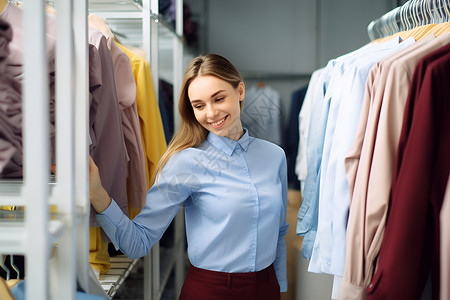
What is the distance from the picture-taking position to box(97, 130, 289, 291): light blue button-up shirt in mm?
782

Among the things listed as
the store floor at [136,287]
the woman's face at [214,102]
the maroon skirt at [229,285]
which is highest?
the woman's face at [214,102]

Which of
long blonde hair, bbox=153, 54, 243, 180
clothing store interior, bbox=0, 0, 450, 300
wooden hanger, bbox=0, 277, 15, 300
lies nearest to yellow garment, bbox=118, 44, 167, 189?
clothing store interior, bbox=0, 0, 450, 300

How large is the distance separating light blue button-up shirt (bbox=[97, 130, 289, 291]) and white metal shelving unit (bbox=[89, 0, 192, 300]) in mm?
209

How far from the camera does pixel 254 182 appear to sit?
80cm

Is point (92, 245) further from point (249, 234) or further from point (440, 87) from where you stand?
point (440, 87)

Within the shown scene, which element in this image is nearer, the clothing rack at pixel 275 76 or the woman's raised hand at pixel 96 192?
the woman's raised hand at pixel 96 192

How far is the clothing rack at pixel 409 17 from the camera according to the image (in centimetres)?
88

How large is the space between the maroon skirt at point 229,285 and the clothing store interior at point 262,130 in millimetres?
85

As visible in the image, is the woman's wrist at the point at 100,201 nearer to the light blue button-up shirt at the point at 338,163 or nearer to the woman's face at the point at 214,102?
the woman's face at the point at 214,102

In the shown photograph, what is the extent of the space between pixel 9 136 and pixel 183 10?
71 cm

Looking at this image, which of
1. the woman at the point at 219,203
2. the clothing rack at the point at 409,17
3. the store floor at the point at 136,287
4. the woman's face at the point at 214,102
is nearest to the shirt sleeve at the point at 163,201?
the woman at the point at 219,203

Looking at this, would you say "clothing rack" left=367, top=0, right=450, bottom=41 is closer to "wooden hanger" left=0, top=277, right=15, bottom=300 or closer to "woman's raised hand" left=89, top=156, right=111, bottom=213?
"woman's raised hand" left=89, top=156, right=111, bottom=213

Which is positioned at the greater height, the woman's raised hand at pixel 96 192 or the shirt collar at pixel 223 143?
the shirt collar at pixel 223 143

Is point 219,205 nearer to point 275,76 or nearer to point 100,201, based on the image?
point 100,201
